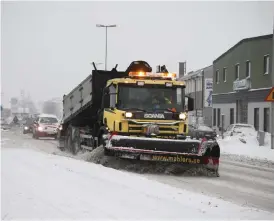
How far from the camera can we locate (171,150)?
12.0 m

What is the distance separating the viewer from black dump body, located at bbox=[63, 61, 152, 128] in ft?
54.0

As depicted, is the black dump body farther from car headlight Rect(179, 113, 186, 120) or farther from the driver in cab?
car headlight Rect(179, 113, 186, 120)

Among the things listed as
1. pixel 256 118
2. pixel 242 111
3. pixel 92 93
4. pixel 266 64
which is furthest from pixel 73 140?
pixel 242 111

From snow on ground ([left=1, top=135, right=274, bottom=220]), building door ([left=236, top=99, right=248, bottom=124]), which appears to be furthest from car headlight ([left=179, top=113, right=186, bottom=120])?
building door ([left=236, top=99, right=248, bottom=124])

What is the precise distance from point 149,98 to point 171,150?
2111 millimetres

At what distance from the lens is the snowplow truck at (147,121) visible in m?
12.1

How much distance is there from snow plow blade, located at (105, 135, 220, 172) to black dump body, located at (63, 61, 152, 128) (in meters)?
4.44

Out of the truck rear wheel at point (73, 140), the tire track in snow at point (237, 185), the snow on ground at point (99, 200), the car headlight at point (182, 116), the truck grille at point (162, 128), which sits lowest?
the tire track in snow at point (237, 185)

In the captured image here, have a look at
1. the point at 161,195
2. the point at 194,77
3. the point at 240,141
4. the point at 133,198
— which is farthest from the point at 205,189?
the point at 194,77

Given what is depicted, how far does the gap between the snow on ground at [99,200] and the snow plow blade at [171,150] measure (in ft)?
7.01

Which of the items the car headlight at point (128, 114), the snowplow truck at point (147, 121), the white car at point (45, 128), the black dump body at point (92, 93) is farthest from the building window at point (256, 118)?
the car headlight at point (128, 114)

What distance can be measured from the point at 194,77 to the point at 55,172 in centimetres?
4898

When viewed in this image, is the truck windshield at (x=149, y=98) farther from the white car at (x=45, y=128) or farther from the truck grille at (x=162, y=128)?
the white car at (x=45, y=128)

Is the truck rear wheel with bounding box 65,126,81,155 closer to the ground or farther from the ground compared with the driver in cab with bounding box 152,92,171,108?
closer to the ground
